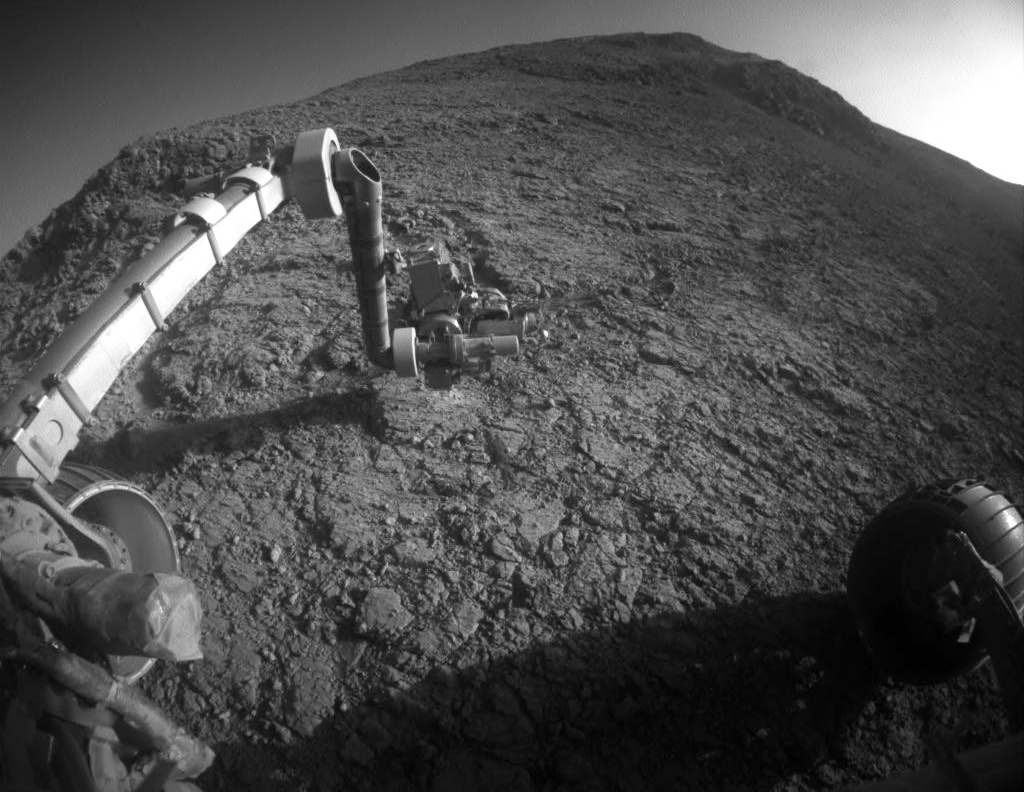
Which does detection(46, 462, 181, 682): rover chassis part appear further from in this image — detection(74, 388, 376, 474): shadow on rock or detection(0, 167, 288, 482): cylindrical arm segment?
detection(74, 388, 376, 474): shadow on rock

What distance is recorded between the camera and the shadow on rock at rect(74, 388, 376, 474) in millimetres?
4699

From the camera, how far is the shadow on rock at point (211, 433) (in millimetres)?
4699

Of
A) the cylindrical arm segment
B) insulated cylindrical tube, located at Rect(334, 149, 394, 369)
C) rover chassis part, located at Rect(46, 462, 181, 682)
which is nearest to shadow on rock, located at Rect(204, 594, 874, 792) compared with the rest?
rover chassis part, located at Rect(46, 462, 181, 682)

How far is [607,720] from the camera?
10.9 feet

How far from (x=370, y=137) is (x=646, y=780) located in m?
9.10

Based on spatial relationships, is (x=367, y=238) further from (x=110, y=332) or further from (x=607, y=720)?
(x=607, y=720)

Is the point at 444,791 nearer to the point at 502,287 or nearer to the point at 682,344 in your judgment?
the point at 682,344

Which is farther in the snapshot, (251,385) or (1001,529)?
(251,385)

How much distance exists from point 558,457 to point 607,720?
194 centimetres

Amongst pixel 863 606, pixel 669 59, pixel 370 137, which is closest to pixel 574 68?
pixel 669 59

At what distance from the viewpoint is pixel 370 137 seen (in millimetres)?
9469


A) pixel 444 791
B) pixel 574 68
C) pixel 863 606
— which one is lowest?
pixel 444 791

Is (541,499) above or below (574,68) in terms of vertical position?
below

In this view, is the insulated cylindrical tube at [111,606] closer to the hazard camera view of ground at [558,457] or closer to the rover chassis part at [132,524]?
the rover chassis part at [132,524]
